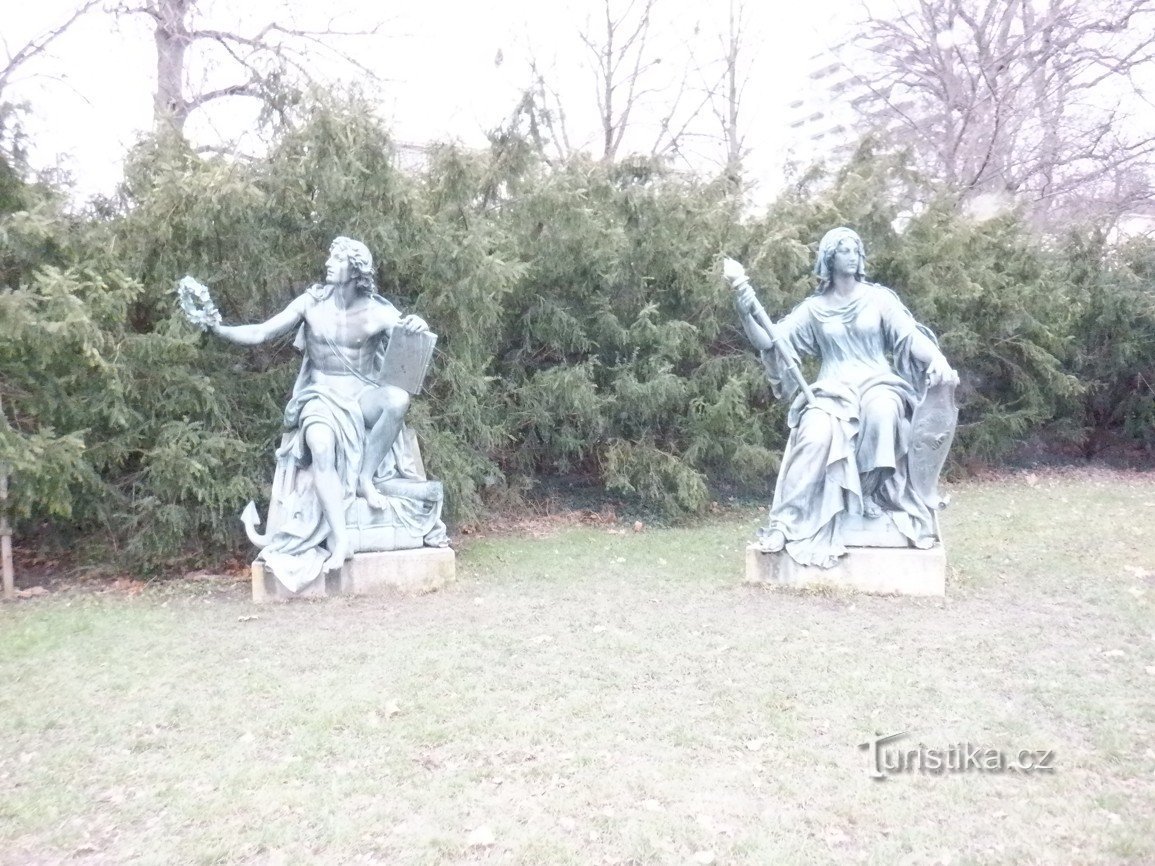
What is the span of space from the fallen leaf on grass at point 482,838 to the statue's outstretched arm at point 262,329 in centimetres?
372

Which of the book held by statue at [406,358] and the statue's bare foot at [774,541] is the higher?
the book held by statue at [406,358]

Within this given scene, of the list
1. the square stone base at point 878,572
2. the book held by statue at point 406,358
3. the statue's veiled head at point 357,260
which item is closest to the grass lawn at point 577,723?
the square stone base at point 878,572

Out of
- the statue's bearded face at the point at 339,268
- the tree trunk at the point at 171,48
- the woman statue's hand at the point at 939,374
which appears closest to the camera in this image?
the woman statue's hand at the point at 939,374

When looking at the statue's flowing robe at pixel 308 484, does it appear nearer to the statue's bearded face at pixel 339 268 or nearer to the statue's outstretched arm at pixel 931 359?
the statue's bearded face at pixel 339 268

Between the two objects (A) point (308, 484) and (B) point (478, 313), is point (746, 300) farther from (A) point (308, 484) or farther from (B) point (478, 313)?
(A) point (308, 484)

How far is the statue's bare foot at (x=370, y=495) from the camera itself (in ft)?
18.5

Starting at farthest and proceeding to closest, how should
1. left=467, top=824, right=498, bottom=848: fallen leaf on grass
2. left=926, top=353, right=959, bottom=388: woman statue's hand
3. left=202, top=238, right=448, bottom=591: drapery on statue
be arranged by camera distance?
left=202, top=238, right=448, bottom=591: drapery on statue < left=926, top=353, right=959, bottom=388: woman statue's hand < left=467, top=824, right=498, bottom=848: fallen leaf on grass

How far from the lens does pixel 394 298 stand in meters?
7.13

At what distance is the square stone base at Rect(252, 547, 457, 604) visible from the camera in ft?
17.8

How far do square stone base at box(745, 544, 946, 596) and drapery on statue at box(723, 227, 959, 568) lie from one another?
0.06 m

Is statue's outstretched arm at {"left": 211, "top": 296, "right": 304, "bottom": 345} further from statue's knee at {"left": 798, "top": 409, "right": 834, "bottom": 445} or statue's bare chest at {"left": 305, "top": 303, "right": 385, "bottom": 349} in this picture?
statue's knee at {"left": 798, "top": 409, "right": 834, "bottom": 445}

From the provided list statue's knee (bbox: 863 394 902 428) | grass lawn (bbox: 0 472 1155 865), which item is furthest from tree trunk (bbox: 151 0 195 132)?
statue's knee (bbox: 863 394 902 428)

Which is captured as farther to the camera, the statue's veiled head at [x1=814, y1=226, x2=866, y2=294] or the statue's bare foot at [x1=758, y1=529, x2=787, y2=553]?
the statue's veiled head at [x1=814, y1=226, x2=866, y2=294]

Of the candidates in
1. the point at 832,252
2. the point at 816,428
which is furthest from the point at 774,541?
the point at 832,252
